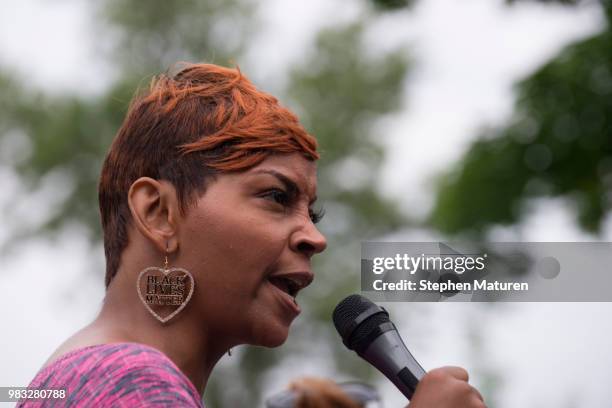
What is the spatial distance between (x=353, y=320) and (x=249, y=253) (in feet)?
1.16

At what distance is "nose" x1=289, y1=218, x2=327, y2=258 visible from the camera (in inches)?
105

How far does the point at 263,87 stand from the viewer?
53.9 ft

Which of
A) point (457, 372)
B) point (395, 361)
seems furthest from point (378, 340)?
point (457, 372)

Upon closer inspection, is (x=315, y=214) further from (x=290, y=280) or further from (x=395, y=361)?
(x=395, y=361)

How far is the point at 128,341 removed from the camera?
2518 millimetres

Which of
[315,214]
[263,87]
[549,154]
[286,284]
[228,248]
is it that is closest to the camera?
[228,248]

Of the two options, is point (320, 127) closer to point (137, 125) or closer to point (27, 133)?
point (27, 133)

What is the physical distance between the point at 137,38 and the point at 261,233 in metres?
15.7

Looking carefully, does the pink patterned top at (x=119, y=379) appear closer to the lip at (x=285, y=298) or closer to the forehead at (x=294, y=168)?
the lip at (x=285, y=298)

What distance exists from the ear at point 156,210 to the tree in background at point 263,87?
40.8ft

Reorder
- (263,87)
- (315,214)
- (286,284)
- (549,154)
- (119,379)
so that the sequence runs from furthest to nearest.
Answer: (263,87) < (549,154) < (315,214) < (286,284) < (119,379)

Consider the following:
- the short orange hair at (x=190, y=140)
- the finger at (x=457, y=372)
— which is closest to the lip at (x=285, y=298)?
the short orange hair at (x=190, y=140)

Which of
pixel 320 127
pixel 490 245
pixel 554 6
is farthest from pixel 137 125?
pixel 320 127

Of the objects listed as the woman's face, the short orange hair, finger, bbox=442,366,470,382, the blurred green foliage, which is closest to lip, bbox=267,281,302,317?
the woman's face
